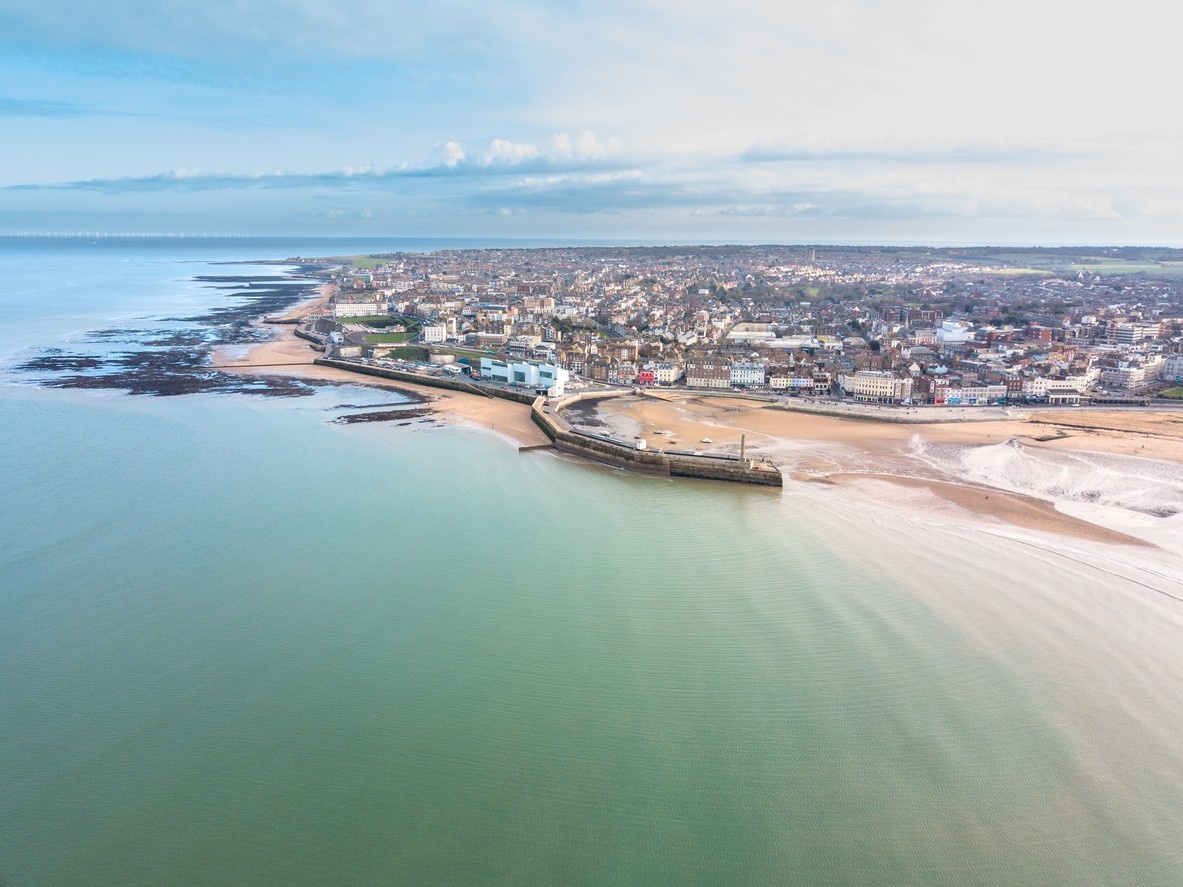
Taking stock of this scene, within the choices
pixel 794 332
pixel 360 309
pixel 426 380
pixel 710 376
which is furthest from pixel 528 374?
pixel 360 309

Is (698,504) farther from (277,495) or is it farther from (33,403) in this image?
(33,403)

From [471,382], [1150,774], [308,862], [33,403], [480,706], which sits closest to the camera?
[308,862]

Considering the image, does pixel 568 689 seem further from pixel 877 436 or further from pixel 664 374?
pixel 664 374

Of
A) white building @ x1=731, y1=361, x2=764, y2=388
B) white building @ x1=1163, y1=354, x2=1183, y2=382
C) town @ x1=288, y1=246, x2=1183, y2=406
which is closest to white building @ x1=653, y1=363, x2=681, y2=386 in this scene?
town @ x1=288, y1=246, x2=1183, y2=406

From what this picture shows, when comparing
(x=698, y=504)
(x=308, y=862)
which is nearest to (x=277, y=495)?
(x=698, y=504)

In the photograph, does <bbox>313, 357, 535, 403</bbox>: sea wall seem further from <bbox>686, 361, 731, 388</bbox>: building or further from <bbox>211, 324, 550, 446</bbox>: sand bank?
<bbox>686, 361, 731, 388</bbox>: building
